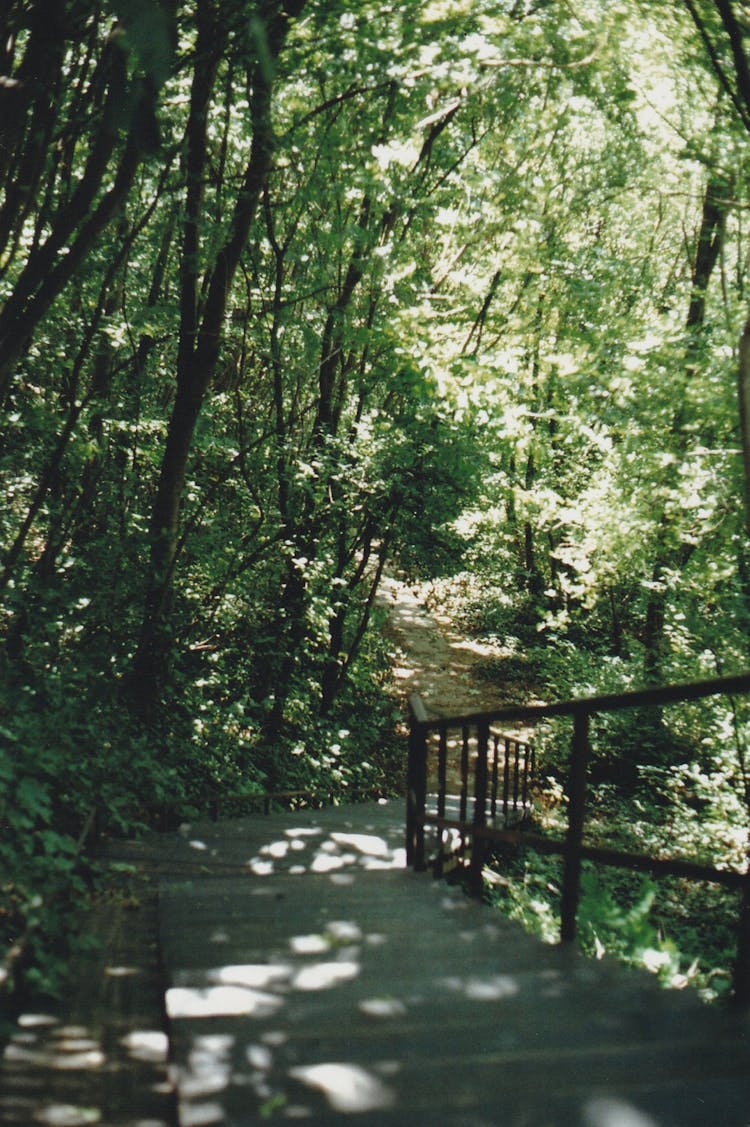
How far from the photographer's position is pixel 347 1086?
6.26 feet

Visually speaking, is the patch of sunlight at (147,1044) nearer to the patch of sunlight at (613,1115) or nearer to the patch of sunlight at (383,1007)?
the patch of sunlight at (383,1007)

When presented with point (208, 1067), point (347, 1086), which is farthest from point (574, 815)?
point (208, 1067)

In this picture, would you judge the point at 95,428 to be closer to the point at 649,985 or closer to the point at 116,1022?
the point at 116,1022

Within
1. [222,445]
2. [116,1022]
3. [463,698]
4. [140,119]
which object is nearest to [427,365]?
[222,445]

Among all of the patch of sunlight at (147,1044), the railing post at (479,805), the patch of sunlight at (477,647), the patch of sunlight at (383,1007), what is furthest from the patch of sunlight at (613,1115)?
the patch of sunlight at (477,647)

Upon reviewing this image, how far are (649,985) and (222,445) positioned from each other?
802 cm

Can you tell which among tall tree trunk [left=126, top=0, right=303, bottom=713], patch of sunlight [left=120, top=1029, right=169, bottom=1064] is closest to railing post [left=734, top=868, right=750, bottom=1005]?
patch of sunlight [left=120, top=1029, right=169, bottom=1064]

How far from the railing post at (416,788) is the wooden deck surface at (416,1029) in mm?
1021

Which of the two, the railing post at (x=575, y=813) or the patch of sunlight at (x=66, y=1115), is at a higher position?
the railing post at (x=575, y=813)

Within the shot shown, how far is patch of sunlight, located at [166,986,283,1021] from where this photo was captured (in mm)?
2254

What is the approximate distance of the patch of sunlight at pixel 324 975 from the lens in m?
2.54

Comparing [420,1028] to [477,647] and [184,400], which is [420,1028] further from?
[477,647]

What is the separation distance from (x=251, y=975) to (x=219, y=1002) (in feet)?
0.79

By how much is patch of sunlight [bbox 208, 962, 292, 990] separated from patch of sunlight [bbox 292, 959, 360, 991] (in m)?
0.05
